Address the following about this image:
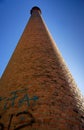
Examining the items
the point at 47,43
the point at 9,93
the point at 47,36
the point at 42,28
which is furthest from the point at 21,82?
the point at 42,28

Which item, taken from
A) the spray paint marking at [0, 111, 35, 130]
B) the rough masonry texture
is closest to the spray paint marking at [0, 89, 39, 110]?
the rough masonry texture

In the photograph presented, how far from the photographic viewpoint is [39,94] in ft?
13.4

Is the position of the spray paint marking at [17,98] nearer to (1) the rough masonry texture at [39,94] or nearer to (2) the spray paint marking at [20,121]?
(1) the rough masonry texture at [39,94]

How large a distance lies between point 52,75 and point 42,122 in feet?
4.70

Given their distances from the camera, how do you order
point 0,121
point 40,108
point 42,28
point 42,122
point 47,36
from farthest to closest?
point 42,28 < point 47,36 < point 0,121 < point 40,108 < point 42,122

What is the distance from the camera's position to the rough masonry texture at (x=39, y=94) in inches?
142

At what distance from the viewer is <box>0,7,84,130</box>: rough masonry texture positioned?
362cm

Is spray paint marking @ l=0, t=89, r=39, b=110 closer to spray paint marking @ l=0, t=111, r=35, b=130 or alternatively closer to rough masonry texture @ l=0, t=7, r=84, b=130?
rough masonry texture @ l=0, t=7, r=84, b=130

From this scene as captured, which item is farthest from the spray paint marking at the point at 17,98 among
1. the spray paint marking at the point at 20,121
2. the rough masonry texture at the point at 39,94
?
the spray paint marking at the point at 20,121

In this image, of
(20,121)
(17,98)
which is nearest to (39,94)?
(17,98)

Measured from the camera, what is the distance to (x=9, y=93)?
454 cm

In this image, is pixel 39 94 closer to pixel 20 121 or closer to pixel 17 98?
pixel 17 98

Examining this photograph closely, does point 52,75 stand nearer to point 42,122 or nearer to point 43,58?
point 43,58

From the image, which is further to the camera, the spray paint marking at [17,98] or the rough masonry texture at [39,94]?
the spray paint marking at [17,98]
